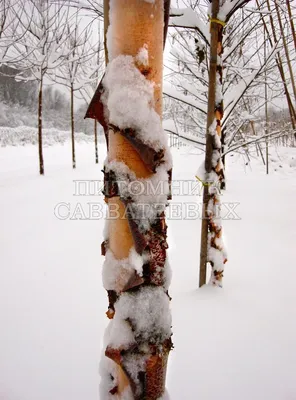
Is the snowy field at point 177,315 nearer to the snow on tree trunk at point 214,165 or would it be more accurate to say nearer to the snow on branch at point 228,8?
the snow on tree trunk at point 214,165

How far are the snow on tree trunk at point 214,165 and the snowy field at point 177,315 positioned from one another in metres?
0.31

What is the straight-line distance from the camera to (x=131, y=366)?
70 centimetres

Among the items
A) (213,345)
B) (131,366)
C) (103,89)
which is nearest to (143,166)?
(103,89)

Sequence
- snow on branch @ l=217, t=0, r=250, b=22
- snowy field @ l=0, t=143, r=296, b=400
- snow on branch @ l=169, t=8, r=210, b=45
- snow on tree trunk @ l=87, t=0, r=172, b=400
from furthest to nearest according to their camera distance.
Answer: snow on branch @ l=169, t=8, r=210, b=45
snow on branch @ l=217, t=0, r=250, b=22
snowy field @ l=0, t=143, r=296, b=400
snow on tree trunk @ l=87, t=0, r=172, b=400

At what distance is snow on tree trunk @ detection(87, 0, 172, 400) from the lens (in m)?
0.65

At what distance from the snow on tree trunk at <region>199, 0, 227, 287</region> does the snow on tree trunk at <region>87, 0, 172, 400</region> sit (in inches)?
64.7

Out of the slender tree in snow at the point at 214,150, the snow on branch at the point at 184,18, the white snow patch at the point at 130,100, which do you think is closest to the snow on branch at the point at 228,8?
the slender tree in snow at the point at 214,150

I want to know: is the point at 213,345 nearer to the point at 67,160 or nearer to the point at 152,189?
the point at 152,189

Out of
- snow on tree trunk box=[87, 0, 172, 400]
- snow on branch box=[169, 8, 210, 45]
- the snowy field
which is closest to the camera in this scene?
snow on tree trunk box=[87, 0, 172, 400]

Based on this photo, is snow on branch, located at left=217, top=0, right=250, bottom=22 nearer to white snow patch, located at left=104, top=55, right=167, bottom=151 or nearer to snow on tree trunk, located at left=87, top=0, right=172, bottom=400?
snow on tree trunk, located at left=87, top=0, right=172, bottom=400

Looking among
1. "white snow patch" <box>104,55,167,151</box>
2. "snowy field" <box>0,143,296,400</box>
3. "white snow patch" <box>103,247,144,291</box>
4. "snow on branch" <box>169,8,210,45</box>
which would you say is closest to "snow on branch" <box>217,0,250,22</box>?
"snow on branch" <box>169,8,210,45</box>

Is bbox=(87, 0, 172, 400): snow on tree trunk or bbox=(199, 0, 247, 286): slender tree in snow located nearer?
bbox=(87, 0, 172, 400): snow on tree trunk

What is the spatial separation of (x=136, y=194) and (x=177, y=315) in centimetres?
167

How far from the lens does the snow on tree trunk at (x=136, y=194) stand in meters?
0.65
